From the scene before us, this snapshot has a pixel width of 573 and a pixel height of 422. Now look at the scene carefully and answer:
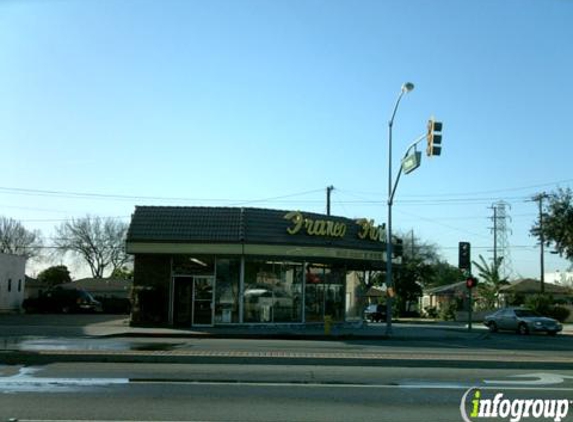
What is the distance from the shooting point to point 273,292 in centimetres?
3166

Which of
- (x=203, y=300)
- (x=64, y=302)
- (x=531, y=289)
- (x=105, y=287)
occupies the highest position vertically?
(x=531, y=289)

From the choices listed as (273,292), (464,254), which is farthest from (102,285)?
(464,254)

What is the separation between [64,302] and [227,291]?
75.5 ft

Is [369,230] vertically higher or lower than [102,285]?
higher

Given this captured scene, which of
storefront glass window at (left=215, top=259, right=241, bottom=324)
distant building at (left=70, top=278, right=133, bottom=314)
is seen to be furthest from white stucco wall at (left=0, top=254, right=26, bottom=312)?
storefront glass window at (left=215, top=259, right=241, bottom=324)

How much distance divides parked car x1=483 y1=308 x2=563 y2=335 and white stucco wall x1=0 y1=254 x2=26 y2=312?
3323cm

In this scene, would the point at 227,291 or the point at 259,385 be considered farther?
the point at 227,291

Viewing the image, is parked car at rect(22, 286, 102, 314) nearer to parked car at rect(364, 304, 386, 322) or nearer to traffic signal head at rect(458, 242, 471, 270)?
parked car at rect(364, 304, 386, 322)

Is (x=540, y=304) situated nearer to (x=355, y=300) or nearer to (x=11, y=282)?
(x=355, y=300)

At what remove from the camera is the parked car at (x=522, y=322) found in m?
35.4

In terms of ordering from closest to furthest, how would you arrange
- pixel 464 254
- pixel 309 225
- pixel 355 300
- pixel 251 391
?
1. pixel 251 391
2. pixel 309 225
3. pixel 464 254
4. pixel 355 300

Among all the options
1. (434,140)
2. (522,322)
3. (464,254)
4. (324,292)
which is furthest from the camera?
(522,322)

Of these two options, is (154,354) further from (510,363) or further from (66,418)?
(510,363)

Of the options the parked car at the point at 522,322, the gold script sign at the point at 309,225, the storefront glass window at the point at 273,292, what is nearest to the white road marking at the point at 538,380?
the gold script sign at the point at 309,225
